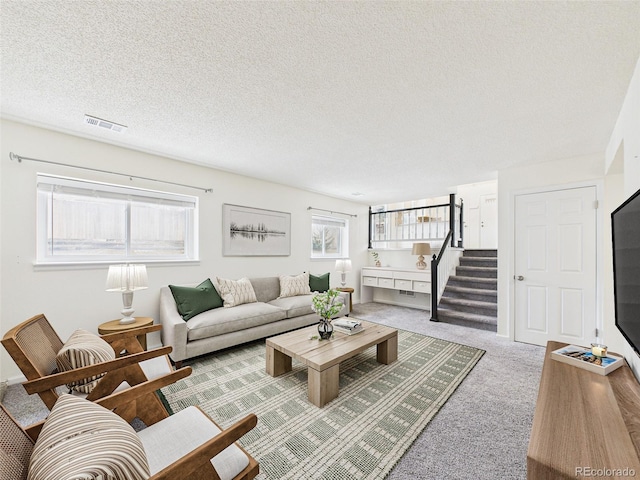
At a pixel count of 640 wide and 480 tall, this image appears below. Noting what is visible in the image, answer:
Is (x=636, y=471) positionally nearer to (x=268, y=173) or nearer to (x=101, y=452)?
(x=101, y=452)

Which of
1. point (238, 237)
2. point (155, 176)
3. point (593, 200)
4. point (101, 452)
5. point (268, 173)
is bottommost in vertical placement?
point (101, 452)

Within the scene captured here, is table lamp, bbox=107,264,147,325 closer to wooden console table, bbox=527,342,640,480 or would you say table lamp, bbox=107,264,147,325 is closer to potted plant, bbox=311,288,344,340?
potted plant, bbox=311,288,344,340

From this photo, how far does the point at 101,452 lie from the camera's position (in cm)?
71

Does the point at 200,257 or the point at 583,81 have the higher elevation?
the point at 583,81

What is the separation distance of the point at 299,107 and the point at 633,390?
268 cm

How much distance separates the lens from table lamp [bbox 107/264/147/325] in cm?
252

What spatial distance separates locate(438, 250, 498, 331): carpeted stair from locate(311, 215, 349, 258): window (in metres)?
2.24

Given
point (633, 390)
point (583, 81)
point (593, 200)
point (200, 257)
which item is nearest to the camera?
point (633, 390)

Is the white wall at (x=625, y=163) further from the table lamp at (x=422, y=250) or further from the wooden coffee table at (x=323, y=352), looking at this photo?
the table lamp at (x=422, y=250)

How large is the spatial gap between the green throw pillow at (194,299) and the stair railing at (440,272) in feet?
11.5

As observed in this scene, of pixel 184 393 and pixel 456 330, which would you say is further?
pixel 456 330

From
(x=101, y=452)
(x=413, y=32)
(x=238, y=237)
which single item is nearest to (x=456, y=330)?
(x=238, y=237)

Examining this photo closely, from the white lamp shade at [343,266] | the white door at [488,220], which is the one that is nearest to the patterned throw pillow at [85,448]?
the white lamp shade at [343,266]

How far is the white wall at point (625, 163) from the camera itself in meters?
1.60
